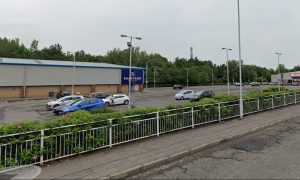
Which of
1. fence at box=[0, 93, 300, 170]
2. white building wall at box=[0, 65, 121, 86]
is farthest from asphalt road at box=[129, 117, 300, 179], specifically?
white building wall at box=[0, 65, 121, 86]

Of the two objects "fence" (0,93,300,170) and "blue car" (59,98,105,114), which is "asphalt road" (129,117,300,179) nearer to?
"fence" (0,93,300,170)

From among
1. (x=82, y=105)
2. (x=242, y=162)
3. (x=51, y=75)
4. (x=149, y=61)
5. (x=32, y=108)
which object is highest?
(x=149, y=61)

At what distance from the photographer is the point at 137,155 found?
7.83 metres

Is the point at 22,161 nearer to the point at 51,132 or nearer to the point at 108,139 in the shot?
the point at 51,132

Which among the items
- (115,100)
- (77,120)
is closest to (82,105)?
(115,100)

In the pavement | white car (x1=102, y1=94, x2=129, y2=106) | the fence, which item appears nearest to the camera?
the pavement

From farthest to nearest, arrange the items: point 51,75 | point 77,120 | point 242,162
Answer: point 51,75
point 77,120
point 242,162

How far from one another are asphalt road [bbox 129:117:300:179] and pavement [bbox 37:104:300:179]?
29 cm

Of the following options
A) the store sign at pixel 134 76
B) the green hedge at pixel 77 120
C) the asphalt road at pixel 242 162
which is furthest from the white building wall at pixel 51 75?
the asphalt road at pixel 242 162

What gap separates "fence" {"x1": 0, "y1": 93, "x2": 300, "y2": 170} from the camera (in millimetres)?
6688

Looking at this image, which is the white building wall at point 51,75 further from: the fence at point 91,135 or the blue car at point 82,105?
the fence at point 91,135

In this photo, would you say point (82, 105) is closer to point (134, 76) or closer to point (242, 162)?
point (242, 162)

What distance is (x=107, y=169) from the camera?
21.5 ft

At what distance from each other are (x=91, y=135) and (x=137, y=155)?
5.08ft
